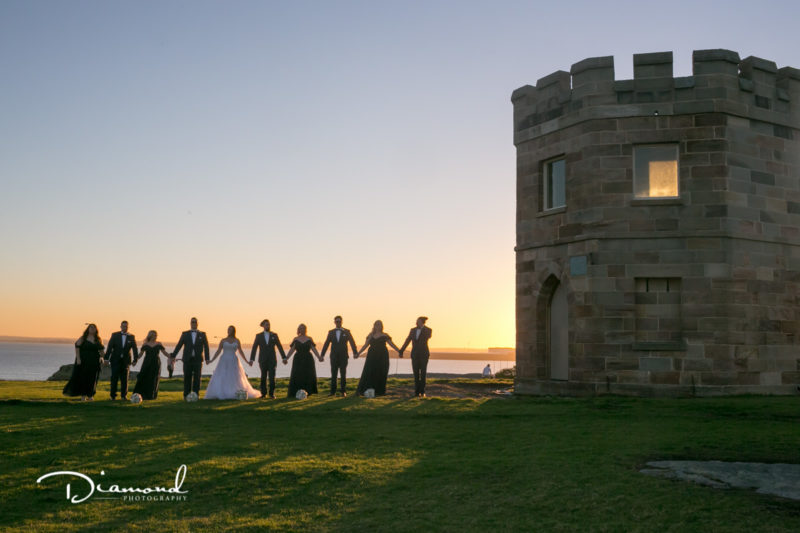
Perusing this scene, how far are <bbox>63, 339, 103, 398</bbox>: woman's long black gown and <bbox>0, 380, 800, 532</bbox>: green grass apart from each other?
1425 millimetres

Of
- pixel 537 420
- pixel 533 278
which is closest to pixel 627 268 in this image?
pixel 533 278

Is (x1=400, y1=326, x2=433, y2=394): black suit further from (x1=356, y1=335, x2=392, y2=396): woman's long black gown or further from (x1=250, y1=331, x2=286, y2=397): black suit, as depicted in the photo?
(x1=250, y1=331, x2=286, y2=397): black suit

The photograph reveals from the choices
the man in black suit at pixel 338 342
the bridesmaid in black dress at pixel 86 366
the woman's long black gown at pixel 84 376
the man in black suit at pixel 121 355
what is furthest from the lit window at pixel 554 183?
the woman's long black gown at pixel 84 376

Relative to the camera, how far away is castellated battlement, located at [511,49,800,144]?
20.6 m

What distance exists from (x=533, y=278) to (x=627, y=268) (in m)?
3.09

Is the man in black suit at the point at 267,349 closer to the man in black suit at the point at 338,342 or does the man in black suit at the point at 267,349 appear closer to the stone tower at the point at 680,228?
the man in black suit at the point at 338,342

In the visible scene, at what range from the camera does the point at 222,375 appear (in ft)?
68.6

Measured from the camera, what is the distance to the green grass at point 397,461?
8.22 metres

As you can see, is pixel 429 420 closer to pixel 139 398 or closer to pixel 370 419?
pixel 370 419

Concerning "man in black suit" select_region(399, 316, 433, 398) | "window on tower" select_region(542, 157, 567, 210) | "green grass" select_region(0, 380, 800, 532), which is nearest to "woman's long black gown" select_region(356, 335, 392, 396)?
"man in black suit" select_region(399, 316, 433, 398)

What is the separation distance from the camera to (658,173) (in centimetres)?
2092

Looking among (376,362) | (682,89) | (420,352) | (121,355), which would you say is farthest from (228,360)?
(682,89)

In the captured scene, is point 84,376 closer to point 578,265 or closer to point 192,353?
point 192,353

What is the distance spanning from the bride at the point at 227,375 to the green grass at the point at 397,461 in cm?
264
